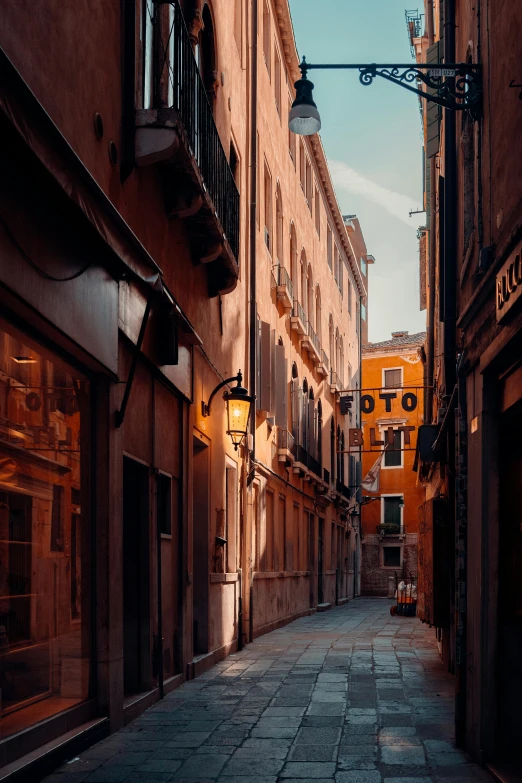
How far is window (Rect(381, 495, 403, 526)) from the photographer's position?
50250 mm

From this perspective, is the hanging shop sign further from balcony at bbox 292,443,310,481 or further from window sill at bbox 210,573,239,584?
balcony at bbox 292,443,310,481

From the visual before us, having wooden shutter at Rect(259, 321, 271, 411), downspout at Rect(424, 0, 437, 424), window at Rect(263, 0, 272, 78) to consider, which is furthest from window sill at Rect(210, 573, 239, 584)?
window at Rect(263, 0, 272, 78)

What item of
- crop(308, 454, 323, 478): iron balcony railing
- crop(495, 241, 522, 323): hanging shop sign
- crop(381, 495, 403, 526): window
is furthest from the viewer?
crop(381, 495, 403, 526): window

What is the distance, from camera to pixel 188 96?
11.1 m

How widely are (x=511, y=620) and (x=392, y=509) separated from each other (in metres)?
43.7

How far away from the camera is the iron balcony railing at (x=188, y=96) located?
9.99 m

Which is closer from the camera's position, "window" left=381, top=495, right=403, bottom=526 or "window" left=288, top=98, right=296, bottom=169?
"window" left=288, top=98, right=296, bottom=169

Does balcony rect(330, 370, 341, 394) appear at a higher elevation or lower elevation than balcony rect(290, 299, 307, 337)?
lower

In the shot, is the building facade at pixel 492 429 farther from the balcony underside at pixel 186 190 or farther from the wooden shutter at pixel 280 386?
the wooden shutter at pixel 280 386

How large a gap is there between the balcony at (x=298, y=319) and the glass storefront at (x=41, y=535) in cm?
1717

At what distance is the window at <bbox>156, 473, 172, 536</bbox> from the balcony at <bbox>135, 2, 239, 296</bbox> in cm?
274

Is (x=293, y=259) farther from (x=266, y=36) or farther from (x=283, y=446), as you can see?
(x=266, y=36)

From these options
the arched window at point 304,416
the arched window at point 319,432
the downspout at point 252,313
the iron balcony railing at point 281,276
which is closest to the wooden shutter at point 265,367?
the downspout at point 252,313

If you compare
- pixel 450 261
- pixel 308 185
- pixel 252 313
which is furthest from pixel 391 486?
pixel 450 261
